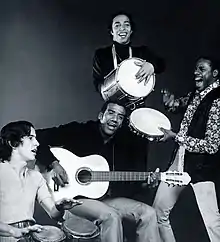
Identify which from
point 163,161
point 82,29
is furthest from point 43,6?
point 163,161

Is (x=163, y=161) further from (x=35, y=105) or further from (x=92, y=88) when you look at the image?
(x=35, y=105)

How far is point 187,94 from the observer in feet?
5.92

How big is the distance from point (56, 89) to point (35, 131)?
164 mm

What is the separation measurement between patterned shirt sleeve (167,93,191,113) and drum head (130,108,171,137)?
0.14 feet

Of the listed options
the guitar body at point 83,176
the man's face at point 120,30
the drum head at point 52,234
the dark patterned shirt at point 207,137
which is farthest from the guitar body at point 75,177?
the man's face at point 120,30

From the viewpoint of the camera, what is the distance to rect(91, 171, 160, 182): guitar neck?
1.72 meters

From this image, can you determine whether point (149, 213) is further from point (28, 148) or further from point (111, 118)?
point (28, 148)

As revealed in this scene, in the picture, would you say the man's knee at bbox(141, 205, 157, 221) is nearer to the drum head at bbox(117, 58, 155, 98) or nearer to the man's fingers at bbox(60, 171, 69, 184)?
the man's fingers at bbox(60, 171, 69, 184)

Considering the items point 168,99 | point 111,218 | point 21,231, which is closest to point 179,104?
point 168,99

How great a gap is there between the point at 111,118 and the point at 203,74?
37cm

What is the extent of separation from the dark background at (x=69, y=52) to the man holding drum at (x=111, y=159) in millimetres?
40

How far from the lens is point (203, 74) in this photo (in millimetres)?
1812

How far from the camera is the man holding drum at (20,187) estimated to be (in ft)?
5.53

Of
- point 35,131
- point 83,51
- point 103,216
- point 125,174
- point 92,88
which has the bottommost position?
point 103,216
